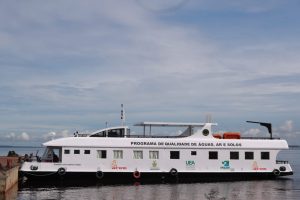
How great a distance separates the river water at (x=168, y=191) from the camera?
30.6 meters

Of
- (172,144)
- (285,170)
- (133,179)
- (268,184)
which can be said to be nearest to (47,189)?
(133,179)

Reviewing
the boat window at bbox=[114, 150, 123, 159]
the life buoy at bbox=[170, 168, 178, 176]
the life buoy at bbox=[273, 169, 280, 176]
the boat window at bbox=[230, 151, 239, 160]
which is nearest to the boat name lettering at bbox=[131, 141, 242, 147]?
the boat window at bbox=[230, 151, 239, 160]

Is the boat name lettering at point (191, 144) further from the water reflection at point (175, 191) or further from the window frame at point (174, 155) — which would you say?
the water reflection at point (175, 191)

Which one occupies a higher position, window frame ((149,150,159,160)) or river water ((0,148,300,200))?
window frame ((149,150,159,160))

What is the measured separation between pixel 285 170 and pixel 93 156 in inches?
680

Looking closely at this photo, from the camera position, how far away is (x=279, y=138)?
41.7 metres

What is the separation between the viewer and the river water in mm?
30578

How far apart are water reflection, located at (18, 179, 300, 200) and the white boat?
5.95ft

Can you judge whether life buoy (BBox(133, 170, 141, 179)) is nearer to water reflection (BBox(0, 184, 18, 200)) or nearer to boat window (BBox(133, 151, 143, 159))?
boat window (BBox(133, 151, 143, 159))

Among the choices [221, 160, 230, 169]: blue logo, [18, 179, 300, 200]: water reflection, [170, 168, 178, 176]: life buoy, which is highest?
[221, 160, 230, 169]: blue logo

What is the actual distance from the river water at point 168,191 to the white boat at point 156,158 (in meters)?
1.60

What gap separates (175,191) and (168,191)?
0.53 meters

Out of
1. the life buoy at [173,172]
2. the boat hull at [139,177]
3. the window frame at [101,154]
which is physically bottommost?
the boat hull at [139,177]

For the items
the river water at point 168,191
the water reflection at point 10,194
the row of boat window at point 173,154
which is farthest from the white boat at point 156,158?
the water reflection at point 10,194
